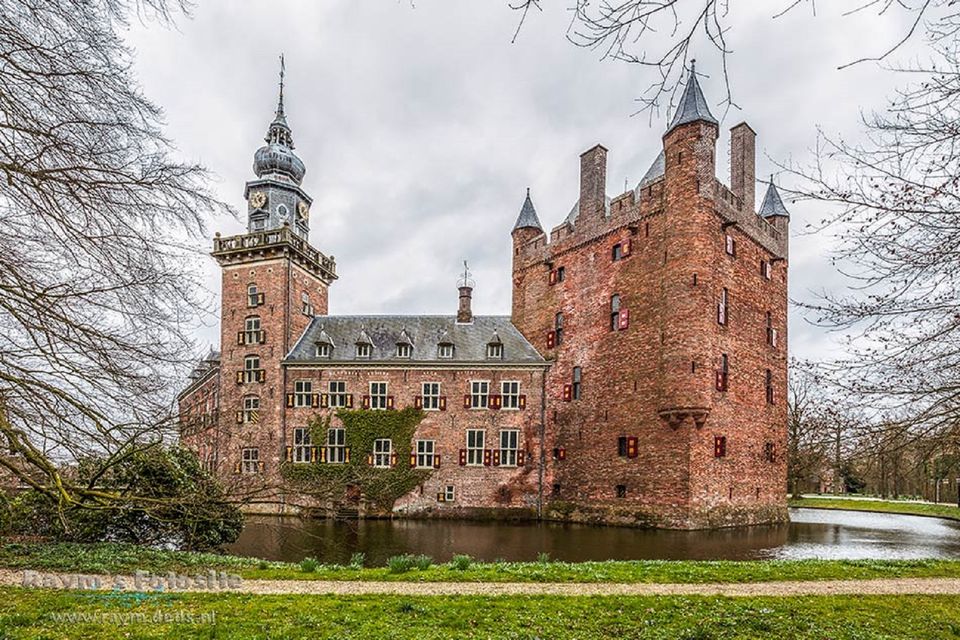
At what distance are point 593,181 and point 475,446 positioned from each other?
13017mm

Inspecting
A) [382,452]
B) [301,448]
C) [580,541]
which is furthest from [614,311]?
[301,448]

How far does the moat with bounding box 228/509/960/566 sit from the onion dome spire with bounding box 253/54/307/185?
1742 cm

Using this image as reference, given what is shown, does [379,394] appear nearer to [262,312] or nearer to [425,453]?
[425,453]

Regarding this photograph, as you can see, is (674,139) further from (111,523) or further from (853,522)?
(111,523)

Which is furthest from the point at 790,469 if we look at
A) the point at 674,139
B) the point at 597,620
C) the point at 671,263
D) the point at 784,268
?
the point at 597,620

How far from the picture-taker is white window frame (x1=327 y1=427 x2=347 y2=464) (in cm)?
→ 2642

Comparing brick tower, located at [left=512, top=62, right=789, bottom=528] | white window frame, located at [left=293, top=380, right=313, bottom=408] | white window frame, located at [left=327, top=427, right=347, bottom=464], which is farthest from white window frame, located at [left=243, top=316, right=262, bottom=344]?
brick tower, located at [left=512, top=62, right=789, bottom=528]

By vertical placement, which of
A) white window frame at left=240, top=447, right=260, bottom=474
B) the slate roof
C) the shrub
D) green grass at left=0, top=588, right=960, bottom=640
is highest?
the slate roof

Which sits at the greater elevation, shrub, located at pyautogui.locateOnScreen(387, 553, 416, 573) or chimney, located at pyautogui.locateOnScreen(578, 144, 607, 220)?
chimney, located at pyautogui.locateOnScreen(578, 144, 607, 220)

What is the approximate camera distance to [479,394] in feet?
86.8

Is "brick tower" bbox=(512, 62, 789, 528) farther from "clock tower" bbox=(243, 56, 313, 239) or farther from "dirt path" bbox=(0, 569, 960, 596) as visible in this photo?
"clock tower" bbox=(243, 56, 313, 239)

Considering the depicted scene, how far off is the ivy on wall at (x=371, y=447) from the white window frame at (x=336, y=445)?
0.19 meters

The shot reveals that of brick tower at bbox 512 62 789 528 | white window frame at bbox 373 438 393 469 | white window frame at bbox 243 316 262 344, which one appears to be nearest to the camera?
brick tower at bbox 512 62 789 528

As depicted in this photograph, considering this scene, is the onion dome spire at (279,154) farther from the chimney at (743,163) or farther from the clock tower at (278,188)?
the chimney at (743,163)
